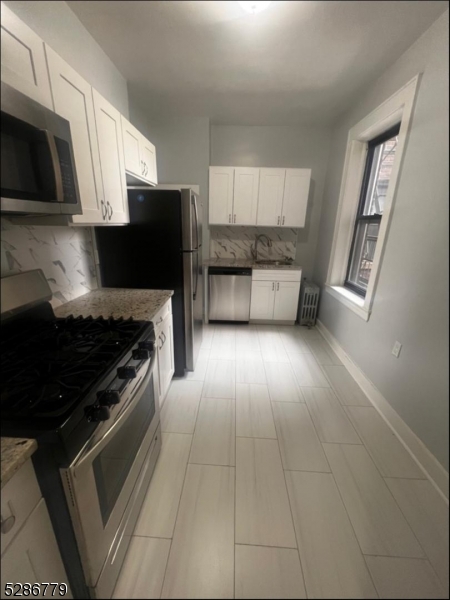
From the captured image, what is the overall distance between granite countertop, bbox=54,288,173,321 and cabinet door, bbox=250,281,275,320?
1.63m

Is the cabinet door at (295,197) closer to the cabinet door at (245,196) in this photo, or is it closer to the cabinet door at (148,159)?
the cabinet door at (245,196)

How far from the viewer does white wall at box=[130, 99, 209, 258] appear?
2.93 m

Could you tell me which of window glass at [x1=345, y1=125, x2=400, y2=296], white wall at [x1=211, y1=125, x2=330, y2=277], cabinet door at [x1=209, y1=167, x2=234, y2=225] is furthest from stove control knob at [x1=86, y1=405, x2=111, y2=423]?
white wall at [x1=211, y1=125, x2=330, y2=277]

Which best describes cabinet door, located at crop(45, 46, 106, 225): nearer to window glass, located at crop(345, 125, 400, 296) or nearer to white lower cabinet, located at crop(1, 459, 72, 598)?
white lower cabinet, located at crop(1, 459, 72, 598)

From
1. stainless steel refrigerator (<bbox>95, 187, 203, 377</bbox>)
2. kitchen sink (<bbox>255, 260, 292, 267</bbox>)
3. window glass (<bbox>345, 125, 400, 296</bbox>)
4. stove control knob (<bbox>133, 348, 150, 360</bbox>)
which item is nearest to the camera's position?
stove control knob (<bbox>133, 348, 150, 360</bbox>)

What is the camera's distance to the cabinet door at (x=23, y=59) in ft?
2.39

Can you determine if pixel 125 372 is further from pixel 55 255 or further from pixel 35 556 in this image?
pixel 55 255

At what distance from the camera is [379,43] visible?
92 centimetres

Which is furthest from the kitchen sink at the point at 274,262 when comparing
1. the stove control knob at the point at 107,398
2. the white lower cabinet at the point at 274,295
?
the stove control knob at the point at 107,398

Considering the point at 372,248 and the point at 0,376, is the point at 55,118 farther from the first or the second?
the point at 372,248

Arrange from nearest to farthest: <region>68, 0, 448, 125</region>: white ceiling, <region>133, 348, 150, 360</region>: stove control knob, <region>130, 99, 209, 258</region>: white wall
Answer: <region>68, 0, 448, 125</region>: white ceiling
<region>133, 348, 150, 360</region>: stove control knob
<region>130, 99, 209, 258</region>: white wall

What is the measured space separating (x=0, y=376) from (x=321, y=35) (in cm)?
A: 162

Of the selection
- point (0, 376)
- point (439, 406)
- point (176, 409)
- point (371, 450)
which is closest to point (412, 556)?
point (371, 450)

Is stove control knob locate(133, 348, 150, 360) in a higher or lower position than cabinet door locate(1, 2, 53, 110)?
lower
